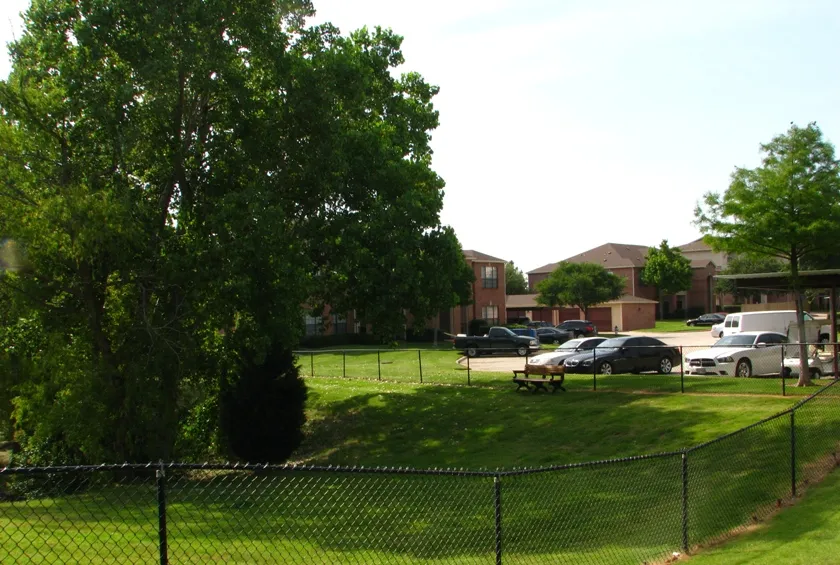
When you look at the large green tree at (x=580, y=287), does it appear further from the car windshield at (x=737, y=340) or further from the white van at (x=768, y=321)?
the car windshield at (x=737, y=340)

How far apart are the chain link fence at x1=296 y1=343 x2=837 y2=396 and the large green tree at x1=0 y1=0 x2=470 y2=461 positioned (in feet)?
27.5

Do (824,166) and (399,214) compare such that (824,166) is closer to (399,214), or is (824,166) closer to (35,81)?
(399,214)

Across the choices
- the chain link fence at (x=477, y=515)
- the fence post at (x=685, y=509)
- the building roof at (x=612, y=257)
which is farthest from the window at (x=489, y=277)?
the fence post at (x=685, y=509)

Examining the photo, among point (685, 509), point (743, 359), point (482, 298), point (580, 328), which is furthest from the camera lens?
point (482, 298)

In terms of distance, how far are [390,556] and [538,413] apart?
13.5 metres

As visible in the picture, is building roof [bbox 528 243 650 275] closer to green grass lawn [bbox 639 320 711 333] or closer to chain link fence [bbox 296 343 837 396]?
green grass lawn [bbox 639 320 711 333]

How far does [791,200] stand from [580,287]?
5334 centimetres

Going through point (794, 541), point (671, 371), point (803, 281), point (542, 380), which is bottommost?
point (794, 541)

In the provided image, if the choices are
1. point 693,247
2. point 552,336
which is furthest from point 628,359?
Result: point 693,247

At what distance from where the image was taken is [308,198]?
72.1ft

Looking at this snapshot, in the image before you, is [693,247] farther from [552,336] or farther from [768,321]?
[768,321]

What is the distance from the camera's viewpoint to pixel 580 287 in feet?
244

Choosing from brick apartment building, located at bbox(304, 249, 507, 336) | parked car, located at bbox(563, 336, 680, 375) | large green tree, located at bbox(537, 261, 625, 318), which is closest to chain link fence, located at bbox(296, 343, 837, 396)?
parked car, located at bbox(563, 336, 680, 375)

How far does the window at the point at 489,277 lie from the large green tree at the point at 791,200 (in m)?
50.1
